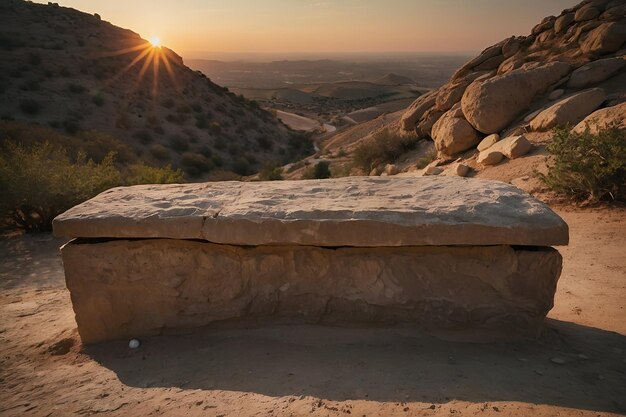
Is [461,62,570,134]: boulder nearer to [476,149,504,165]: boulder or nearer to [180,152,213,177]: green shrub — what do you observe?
[476,149,504,165]: boulder

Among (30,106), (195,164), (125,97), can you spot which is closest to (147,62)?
(125,97)

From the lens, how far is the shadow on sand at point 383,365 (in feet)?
7.63

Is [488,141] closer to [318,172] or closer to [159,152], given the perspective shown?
[318,172]

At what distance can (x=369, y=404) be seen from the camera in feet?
7.35

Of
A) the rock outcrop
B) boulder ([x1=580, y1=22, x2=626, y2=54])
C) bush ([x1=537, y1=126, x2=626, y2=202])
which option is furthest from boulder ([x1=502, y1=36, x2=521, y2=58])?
bush ([x1=537, y1=126, x2=626, y2=202])

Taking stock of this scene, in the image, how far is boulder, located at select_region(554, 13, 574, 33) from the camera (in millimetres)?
12250

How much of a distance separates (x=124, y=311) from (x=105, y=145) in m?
13.8

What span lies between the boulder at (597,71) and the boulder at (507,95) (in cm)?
49

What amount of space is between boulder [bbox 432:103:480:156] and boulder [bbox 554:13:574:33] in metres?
4.49

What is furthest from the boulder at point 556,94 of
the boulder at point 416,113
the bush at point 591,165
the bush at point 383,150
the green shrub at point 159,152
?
the green shrub at point 159,152

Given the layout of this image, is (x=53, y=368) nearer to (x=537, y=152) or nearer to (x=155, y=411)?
(x=155, y=411)

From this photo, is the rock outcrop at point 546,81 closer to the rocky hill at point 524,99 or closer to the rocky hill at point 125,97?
the rocky hill at point 524,99

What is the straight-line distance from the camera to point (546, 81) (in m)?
10.4

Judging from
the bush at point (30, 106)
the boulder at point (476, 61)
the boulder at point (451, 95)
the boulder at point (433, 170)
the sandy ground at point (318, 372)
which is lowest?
the boulder at point (433, 170)
